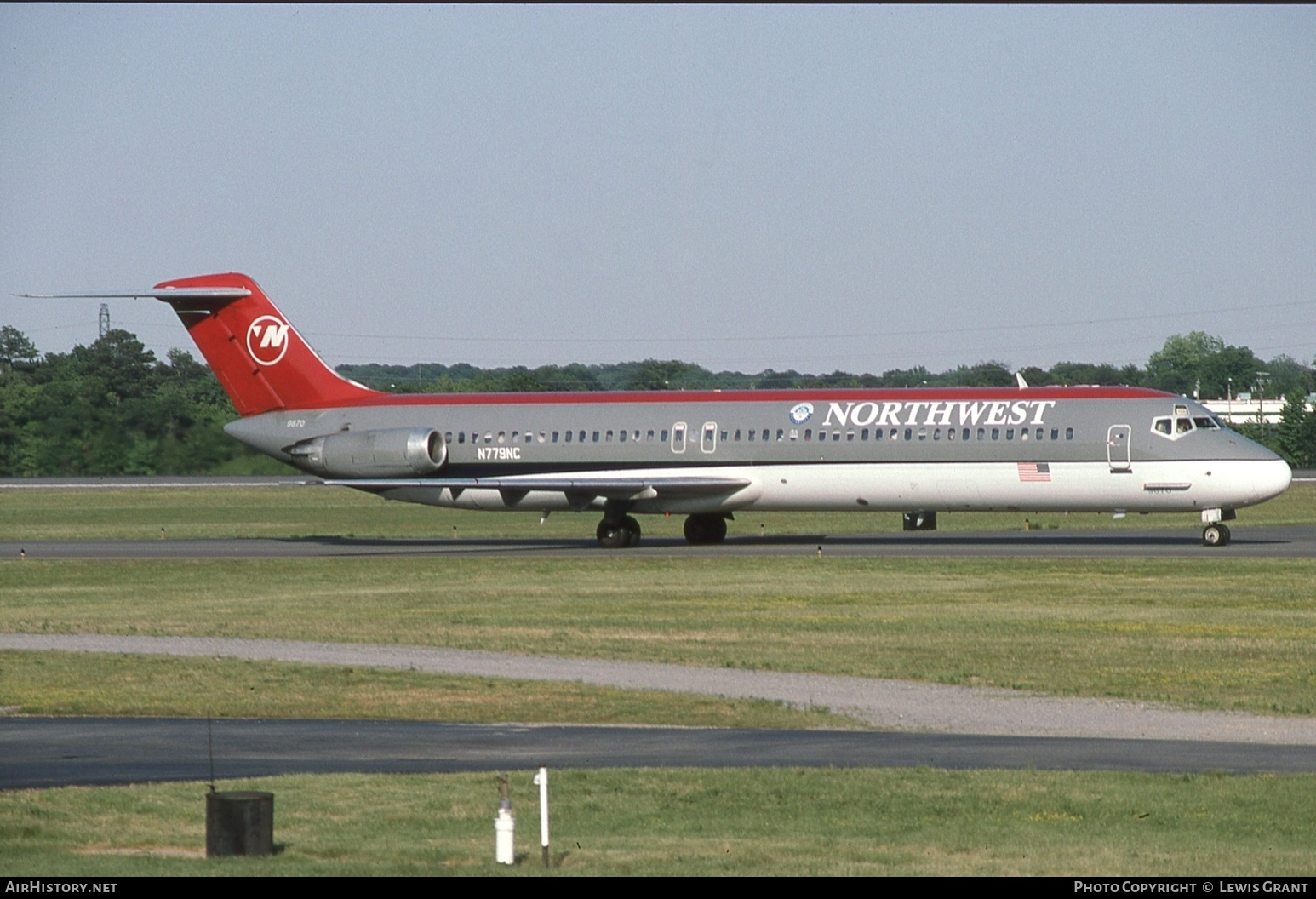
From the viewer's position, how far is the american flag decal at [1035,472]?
42.9m

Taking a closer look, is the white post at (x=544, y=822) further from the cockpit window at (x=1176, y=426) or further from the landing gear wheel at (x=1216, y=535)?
the landing gear wheel at (x=1216, y=535)

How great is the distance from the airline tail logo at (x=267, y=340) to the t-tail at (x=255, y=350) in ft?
0.08

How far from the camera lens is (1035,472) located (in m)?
42.9

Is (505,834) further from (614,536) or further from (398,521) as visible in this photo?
(398,521)

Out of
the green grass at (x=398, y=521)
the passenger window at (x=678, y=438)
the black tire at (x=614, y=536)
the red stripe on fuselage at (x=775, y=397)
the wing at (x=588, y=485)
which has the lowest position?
the green grass at (x=398, y=521)

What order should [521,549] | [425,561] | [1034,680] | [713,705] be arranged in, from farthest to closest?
[521,549] → [425,561] → [1034,680] → [713,705]

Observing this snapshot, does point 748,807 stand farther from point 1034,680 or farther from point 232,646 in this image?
point 232,646

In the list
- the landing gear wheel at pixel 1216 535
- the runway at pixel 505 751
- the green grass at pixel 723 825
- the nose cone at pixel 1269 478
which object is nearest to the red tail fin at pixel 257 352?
the landing gear wheel at pixel 1216 535

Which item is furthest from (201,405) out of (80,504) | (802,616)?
(802,616)

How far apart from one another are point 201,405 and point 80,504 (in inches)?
955

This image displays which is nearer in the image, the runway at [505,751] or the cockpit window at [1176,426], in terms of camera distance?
the runway at [505,751]
